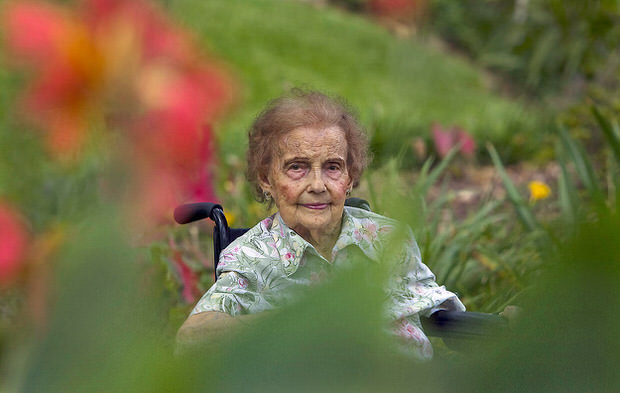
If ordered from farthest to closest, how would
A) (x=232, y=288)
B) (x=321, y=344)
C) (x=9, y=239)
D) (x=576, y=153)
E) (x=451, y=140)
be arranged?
(x=451, y=140)
(x=576, y=153)
(x=9, y=239)
(x=232, y=288)
(x=321, y=344)

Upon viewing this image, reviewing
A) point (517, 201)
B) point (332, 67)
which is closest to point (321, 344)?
point (517, 201)

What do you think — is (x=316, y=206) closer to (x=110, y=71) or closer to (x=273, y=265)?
(x=273, y=265)

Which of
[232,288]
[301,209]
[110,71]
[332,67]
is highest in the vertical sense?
[332,67]

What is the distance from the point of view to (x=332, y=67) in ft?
28.8

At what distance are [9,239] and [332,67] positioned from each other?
7510 mm

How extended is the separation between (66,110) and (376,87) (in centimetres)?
723

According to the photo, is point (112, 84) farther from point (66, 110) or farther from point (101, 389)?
point (101, 389)

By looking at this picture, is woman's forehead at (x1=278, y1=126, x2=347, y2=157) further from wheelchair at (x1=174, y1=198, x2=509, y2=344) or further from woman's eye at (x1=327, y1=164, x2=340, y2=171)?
wheelchair at (x1=174, y1=198, x2=509, y2=344)

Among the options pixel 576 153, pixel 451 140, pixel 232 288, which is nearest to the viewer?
pixel 232 288

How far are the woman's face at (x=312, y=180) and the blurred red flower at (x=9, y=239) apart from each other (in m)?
0.48

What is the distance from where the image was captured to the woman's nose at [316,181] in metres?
1.27

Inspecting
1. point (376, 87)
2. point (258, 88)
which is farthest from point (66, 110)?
point (376, 87)

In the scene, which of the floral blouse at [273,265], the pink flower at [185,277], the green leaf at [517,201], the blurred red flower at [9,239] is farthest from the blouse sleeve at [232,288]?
the green leaf at [517,201]

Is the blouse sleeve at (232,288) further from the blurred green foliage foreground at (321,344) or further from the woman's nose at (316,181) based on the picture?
the blurred green foliage foreground at (321,344)
